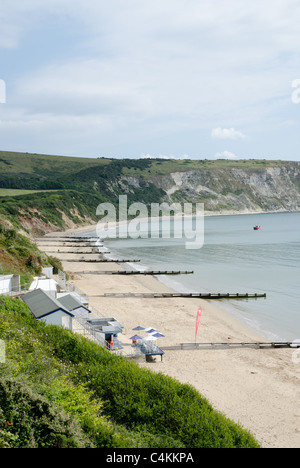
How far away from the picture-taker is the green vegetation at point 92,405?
11711 mm

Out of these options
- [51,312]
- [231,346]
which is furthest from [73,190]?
[231,346]

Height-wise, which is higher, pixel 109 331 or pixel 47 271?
pixel 47 271

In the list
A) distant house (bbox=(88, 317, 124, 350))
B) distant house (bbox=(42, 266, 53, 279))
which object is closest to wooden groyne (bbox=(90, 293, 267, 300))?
distant house (bbox=(42, 266, 53, 279))

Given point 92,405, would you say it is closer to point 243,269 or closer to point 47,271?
point 47,271

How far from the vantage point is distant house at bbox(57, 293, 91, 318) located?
27.4 m

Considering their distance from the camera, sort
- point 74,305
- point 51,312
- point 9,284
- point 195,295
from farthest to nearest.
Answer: point 195,295 → point 9,284 → point 74,305 → point 51,312

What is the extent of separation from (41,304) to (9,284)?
5923mm

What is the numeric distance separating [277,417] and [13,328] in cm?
1272

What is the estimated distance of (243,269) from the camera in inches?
2282

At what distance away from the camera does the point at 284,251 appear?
247 feet

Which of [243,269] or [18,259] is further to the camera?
[243,269]

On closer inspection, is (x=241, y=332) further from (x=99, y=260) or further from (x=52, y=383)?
(x=99, y=260)
